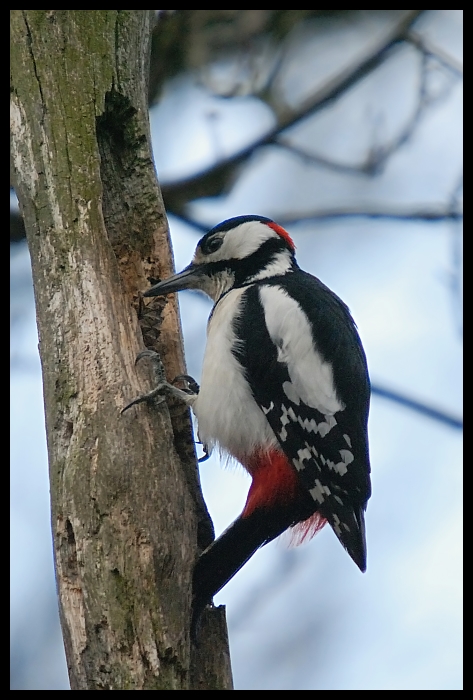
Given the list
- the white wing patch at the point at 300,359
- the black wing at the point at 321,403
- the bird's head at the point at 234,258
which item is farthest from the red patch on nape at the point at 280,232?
the white wing patch at the point at 300,359

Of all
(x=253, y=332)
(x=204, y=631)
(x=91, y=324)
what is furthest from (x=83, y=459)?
(x=253, y=332)

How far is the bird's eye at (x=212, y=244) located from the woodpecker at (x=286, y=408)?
0.22m

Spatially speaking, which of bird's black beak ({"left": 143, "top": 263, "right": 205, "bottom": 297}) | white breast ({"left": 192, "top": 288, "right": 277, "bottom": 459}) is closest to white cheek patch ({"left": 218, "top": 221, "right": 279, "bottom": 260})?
bird's black beak ({"left": 143, "top": 263, "right": 205, "bottom": 297})

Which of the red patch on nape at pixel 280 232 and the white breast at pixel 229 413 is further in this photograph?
the red patch on nape at pixel 280 232

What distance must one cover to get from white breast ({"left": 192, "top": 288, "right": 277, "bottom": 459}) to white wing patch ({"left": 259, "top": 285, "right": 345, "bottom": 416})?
155 mm

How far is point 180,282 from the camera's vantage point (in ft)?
10.5

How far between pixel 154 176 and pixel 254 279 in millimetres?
609

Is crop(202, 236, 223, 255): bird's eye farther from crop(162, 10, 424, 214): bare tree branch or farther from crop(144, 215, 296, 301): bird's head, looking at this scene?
crop(162, 10, 424, 214): bare tree branch

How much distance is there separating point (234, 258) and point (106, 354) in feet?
3.54

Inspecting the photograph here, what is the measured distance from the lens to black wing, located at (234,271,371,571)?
9.33 feet

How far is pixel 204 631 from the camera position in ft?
8.47

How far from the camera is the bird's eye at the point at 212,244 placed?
141 inches

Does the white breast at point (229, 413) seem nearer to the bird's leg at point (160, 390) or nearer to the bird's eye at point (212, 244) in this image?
the bird's leg at point (160, 390)
